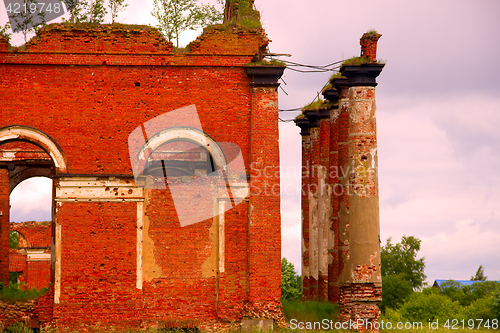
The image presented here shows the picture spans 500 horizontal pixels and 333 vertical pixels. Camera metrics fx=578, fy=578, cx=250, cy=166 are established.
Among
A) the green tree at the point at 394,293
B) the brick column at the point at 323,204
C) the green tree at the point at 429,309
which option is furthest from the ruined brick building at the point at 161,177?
the green tree at the point at 394,293

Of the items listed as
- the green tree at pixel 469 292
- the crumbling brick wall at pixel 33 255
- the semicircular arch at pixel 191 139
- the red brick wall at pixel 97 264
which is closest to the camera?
the red brick wall at pixel 97 264

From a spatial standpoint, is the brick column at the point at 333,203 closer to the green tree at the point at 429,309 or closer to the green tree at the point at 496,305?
the green tree at the point at 429,309

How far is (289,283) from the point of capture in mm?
33312

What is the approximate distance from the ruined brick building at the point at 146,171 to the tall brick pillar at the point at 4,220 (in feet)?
26.8

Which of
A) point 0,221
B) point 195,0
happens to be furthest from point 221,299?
point 0,221

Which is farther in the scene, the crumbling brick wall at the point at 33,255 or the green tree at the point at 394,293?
the green tree at the point at 394,293

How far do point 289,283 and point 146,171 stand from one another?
2024 centimetres

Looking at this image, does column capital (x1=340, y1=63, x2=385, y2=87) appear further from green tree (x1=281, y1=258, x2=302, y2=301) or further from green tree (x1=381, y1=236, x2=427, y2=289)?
green tree (x1=381, y1=236, x2=427, y2=289)

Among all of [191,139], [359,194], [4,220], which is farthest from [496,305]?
[4,220]

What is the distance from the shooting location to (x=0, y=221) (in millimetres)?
21688

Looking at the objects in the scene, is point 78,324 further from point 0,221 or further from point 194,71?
point 0,221

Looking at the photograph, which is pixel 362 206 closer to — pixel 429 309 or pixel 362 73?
pixel 362 73

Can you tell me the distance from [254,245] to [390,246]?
3578cm

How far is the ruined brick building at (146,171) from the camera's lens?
13.9 m
